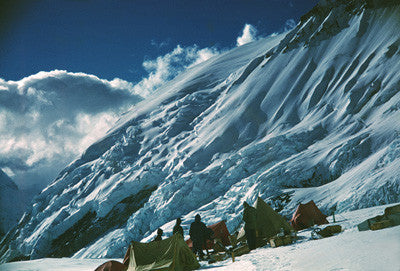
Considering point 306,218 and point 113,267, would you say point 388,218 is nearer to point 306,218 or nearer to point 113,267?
point 306,218

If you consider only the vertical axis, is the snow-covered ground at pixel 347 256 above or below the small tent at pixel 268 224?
below

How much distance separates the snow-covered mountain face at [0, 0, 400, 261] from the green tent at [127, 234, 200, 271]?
44.8 feet

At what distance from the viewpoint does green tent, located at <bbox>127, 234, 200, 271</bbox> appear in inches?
403

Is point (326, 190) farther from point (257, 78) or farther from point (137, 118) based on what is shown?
point (137, 118)

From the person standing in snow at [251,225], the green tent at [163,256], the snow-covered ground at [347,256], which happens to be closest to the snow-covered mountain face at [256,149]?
the person standing in snow at [251,225]

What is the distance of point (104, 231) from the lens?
148 ft

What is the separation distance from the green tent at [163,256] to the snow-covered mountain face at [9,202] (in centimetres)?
16193

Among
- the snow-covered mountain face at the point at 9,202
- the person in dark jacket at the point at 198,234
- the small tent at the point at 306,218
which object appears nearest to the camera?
the person in dark jacket at the point at 198,234

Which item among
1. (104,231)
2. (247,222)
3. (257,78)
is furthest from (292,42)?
(247,222)

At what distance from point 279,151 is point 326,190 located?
37.7 ft

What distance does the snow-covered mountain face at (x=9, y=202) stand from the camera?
490ft

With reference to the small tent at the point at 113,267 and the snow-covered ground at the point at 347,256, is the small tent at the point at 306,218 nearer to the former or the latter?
the snow-covered ground at the point at 347,256

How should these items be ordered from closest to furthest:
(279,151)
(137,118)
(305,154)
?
(305,154) < (279,151) < (137,118)

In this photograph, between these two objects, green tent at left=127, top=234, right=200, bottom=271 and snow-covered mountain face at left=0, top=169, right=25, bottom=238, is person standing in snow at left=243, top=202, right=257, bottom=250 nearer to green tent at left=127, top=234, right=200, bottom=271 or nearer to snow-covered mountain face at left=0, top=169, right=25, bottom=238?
green tent at left=127, top=234, right=200, bottom=271
